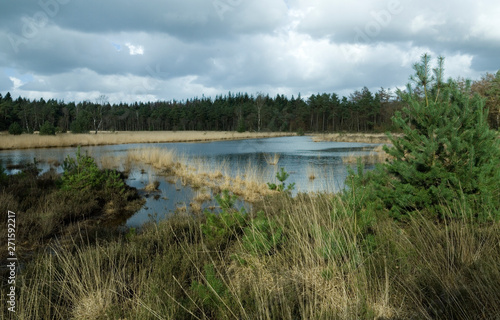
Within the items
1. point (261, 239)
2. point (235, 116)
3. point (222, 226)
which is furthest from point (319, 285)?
point (235, 116)

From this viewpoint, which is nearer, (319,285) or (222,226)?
(319,285)

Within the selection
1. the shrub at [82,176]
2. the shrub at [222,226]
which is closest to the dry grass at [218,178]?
the shrub at [82,176]

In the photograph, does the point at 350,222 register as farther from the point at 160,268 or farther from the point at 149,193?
the point at 149,193

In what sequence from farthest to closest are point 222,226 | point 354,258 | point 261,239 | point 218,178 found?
1. point 218,178
2. point 222,226
3. point 261,239
4. point 354,258

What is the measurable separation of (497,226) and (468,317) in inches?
66.8

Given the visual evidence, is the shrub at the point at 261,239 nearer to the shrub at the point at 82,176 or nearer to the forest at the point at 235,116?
the shrub at the point at 82,176

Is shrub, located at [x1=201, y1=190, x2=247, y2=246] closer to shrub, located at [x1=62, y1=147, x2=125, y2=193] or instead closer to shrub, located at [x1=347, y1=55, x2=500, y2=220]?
shrub, located at [x1=347, y1=55, x2=500, y2=220]

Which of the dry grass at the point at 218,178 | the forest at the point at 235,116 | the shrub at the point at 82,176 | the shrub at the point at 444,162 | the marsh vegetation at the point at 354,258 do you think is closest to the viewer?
the marsh vegetation at the point at 354,258

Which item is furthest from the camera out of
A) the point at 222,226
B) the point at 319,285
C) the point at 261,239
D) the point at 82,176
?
the point at 82,176

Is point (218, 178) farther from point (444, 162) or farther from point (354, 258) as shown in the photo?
point (354, 258)

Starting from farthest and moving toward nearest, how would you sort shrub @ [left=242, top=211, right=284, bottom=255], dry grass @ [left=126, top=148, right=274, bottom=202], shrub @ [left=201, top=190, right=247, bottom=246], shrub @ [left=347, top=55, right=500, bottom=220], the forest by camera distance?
1. the forest
2. dry grass @ [left=126, top=148, right=274, bottom=202]
3. shrub @ [left=201, top=190, right=247, bottom=246]
4. shrub @ [left=347, top=55, right=500, bottom=220]
5. shrub @ [left=242, top=211, right=284, bottom=255]

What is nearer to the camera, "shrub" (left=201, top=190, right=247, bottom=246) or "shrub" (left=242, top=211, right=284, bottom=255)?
"shrub" (left=242, top=211, right=284, bottom=255)

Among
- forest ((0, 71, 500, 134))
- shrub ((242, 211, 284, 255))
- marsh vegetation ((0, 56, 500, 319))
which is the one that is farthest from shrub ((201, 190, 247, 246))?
forest ((0, 71, 500, 134))

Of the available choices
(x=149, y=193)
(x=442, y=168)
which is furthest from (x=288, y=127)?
(x=442, y=168)
